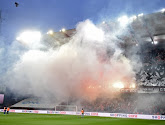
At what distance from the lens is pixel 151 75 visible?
30219mm

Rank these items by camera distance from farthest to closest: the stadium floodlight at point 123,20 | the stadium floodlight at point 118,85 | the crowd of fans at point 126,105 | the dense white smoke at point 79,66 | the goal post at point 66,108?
the goal post at point 66,108 < the stadium floodlight at point 118,85 < the crowd of fans at point 126,105 < the dense white smoke at point 79,66 < the stadium floodlight at point 123,20

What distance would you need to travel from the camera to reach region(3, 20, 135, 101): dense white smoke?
23.2m

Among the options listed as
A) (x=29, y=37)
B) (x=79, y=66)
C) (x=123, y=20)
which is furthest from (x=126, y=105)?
(x=29, y=37)

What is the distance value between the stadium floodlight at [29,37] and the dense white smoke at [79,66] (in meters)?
1.70

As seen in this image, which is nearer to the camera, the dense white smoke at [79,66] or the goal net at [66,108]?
the dense white smoke at [79,66]

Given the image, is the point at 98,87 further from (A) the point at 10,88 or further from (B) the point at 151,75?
(A) the point at 10,88

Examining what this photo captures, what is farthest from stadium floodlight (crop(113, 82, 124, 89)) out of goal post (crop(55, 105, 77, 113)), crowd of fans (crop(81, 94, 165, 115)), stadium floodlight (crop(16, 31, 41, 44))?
stadium floodlight (crop(16, 31, 41, 44))

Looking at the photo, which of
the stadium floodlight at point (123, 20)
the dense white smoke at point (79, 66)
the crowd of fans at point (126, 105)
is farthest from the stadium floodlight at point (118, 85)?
the stadium floodlight at point (123, 20)

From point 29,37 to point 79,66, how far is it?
38.5 ft

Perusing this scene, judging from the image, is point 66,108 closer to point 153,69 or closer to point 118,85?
point 118,85

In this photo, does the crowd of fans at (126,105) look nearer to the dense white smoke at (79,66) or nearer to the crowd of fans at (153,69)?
the dense white smoke at (79,66)

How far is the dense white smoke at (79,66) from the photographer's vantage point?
23.2 m

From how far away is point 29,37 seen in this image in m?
30.6

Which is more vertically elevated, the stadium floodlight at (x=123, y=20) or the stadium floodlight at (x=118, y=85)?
the stadium floodlight at (x=123, y=20)
